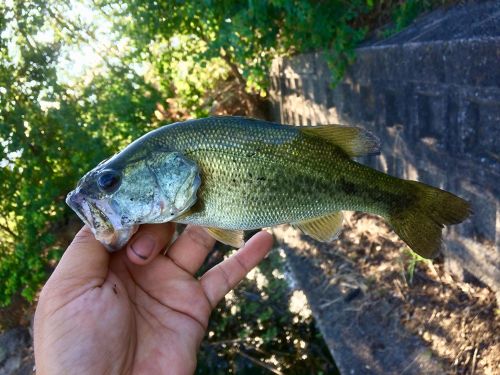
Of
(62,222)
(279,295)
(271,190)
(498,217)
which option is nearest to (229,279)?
(271,190)

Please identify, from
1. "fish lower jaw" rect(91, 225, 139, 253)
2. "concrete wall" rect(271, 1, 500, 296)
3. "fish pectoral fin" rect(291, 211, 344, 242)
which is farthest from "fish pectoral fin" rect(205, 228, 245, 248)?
"concrete wall" rect(271, 1, 500, 296)

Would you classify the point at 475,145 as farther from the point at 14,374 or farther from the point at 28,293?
the point at 14,374

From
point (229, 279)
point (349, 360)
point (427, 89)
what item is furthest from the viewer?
point (349, 360)

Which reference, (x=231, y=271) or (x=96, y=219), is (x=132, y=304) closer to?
(x=231, y=271)

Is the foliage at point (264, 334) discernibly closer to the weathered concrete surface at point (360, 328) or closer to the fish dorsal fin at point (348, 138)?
the weathered concrete surface at point (360, 328)

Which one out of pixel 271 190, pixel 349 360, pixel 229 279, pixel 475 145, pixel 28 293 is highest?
pixel 271 190

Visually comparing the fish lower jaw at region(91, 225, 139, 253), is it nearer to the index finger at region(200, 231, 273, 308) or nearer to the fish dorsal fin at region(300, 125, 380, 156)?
the index finger at region(200, 231, 273, 308)
